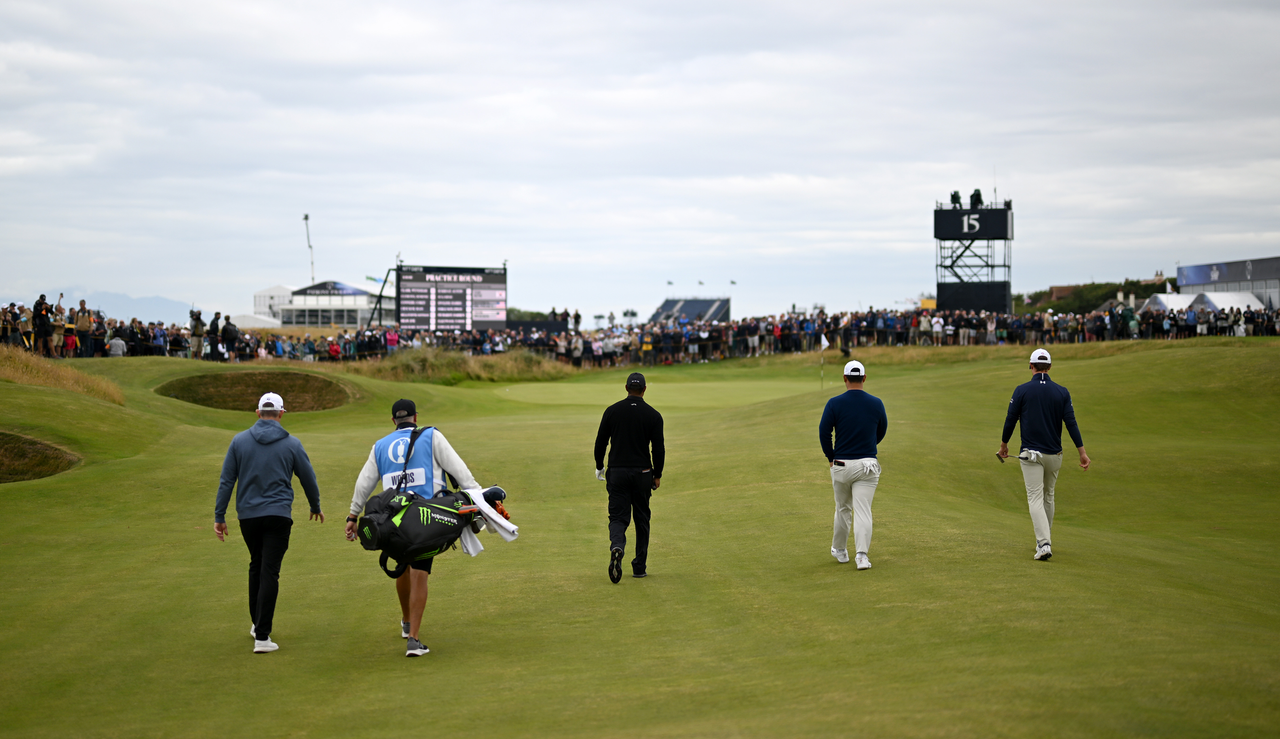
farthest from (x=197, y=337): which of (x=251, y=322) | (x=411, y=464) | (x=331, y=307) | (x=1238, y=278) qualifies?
(x=1238, y=278)

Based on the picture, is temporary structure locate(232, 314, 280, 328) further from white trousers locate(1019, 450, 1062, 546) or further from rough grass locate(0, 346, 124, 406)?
white trousers locate(1019, 450, 1062, 546)

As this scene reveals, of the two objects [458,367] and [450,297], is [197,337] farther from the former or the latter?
[450,297]

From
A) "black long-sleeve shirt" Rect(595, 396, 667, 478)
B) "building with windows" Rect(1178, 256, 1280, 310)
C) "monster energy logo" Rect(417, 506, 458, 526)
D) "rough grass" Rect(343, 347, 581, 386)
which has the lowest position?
"rough grass" Rect(343, 347, 581, 386)

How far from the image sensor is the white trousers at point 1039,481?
1005 centimetres

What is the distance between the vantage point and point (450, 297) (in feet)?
175

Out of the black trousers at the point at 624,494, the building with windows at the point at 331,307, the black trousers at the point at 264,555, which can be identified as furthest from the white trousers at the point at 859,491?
the building with windows at the point at 331,307

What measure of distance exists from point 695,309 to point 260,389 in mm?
87633

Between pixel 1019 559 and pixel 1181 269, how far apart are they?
296 ft

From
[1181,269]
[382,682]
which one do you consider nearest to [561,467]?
[382,682]

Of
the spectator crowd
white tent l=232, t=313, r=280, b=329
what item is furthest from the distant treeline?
white tent l=232, t=313, r=280, b=329

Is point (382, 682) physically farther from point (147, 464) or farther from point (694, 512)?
point (147, 464)

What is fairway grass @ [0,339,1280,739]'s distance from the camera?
565cm

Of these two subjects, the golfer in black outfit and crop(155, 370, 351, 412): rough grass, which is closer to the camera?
the golfer in black outfit

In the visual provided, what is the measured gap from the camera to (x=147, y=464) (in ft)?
57.9
